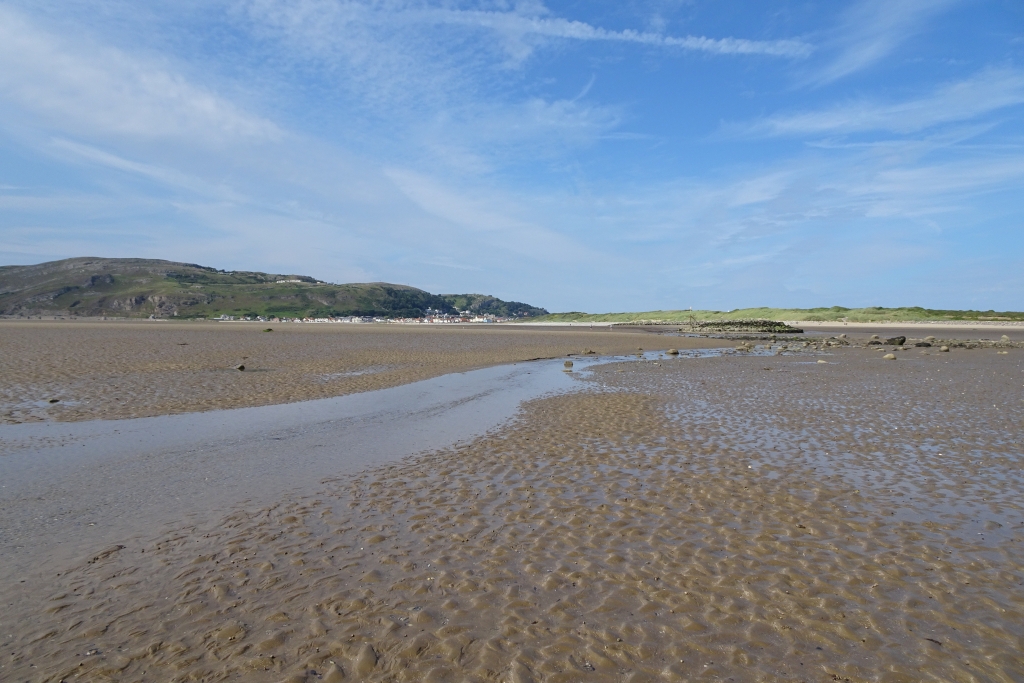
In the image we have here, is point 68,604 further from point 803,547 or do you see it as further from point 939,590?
point 939,590

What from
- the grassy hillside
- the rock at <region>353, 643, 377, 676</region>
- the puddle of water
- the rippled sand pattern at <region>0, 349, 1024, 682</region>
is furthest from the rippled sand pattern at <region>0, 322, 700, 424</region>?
the grassy hillside

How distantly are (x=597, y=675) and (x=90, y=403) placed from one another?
21.6 metres

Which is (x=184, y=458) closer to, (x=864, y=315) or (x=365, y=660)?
(x=365, y=660)

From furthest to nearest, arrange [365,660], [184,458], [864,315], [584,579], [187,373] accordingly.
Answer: [864,315] → [187,373] → [184,458] → [584,579] → [365,660]

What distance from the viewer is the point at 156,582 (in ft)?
22.7

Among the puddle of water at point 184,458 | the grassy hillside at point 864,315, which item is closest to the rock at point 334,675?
the puddle of water at point 184,458

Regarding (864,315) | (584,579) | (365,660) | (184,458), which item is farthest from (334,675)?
(864,315)

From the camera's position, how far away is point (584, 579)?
7047 mm

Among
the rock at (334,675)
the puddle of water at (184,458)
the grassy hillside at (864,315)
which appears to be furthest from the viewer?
the grassy hillside at (864,315)

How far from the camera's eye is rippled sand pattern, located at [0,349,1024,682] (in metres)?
5.32

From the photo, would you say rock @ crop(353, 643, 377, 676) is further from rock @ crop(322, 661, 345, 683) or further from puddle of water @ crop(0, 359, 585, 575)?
puddle of water @ crop(0, 359, 585, 575)

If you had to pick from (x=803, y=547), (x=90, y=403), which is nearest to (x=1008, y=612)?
(x=803, y=547)

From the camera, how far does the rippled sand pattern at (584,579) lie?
532cm

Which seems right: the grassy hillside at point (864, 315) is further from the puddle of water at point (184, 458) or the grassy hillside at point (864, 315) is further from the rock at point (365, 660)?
the rock at point (365, 660)
